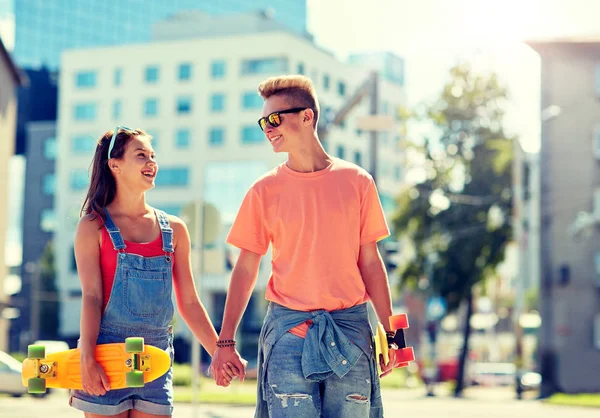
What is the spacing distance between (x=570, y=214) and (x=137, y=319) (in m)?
39.4

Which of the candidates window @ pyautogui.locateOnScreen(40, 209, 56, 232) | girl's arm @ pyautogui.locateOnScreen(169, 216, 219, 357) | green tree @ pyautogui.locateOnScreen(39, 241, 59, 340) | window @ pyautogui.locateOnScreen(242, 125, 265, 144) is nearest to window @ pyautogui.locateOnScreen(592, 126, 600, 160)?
girl's arm @ pyautogui.locateOnScreen(169, 216, 219, 357)

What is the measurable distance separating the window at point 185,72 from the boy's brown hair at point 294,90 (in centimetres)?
8242

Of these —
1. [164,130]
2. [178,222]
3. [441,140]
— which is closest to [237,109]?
[164,130]

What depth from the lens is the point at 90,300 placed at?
4.70 m

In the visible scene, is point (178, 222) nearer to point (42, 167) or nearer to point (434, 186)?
point (434, 186)

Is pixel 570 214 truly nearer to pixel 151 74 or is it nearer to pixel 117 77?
pixel 151 74

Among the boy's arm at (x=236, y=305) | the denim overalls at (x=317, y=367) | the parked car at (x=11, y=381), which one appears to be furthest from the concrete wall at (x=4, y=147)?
the denim overalls at (x=317, y=367)

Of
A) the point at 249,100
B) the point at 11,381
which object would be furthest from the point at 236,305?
the point at 249,100

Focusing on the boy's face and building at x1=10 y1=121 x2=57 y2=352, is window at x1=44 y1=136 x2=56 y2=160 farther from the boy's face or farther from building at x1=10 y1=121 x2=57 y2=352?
the boy's face

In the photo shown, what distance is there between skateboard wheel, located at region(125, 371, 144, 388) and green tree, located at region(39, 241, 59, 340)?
3297 inches

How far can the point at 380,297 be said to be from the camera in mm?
4918

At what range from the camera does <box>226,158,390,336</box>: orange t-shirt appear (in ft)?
15.6

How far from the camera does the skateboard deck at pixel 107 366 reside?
445 centimetres

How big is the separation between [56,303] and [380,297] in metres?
84.1
